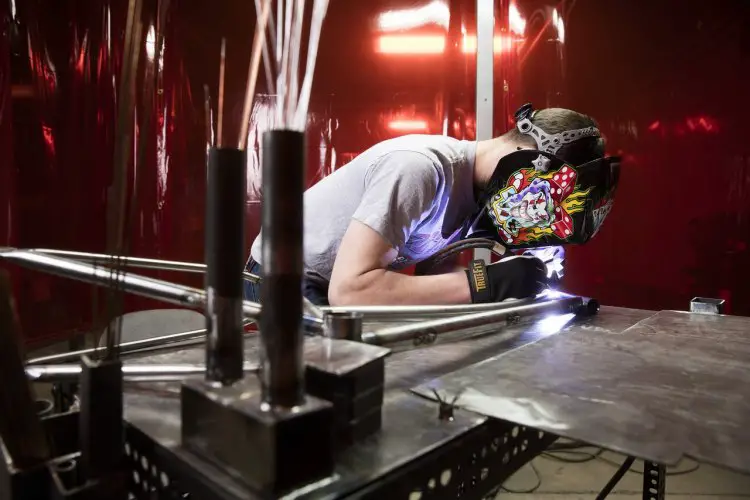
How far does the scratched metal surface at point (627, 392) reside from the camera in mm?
518

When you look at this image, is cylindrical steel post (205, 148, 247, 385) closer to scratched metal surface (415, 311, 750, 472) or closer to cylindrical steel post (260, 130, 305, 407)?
cylindrical steel post (260, 130, 305, 407)

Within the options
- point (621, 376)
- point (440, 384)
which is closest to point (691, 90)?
point (621, 376)

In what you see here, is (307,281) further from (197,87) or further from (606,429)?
(197,87)

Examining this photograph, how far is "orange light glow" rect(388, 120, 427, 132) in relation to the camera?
265cm

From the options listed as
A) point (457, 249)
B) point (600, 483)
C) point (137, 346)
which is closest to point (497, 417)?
point (137, 346)

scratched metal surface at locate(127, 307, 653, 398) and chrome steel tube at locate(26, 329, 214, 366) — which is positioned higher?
chrome steel tube at locate(26, 329, 214, 366)

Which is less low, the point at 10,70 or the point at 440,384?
the point at 10,70

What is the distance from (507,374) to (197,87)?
8.26 ft

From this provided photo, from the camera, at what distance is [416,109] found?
264 centimetres

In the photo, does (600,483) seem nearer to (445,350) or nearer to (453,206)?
(453,206)

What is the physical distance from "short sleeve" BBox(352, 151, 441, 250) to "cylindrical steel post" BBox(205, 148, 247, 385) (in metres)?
0.71

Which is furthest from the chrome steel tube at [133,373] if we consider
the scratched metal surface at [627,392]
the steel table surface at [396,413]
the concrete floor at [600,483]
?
the concrete floor at [600,483]

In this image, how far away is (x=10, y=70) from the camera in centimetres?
231

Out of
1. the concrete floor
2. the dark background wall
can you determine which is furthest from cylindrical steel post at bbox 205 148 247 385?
the dark background wall
